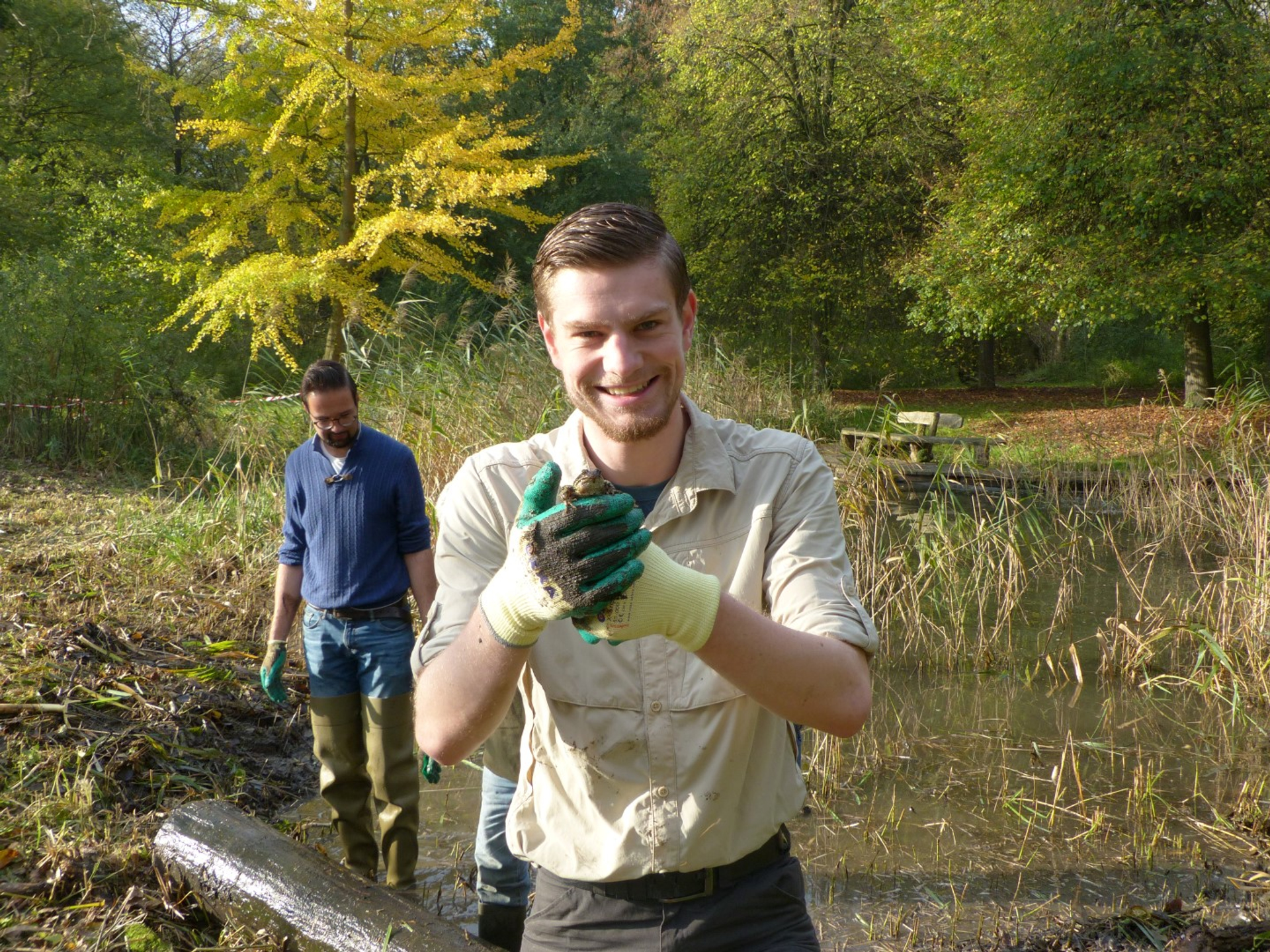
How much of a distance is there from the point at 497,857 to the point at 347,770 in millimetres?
1069

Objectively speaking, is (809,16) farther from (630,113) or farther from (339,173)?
(339,173)

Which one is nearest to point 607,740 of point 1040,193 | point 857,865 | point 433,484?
point 857,865

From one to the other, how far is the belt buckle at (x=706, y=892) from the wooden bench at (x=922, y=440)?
437 centimetres

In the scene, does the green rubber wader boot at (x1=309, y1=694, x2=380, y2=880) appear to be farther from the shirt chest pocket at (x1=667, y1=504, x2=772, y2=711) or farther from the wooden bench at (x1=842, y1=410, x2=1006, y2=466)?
the wooden bench at (x1=842, y1=410, x2=1006, y2=466)

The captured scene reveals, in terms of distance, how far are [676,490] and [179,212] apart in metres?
10.3

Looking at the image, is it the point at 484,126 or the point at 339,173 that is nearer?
the point at 484,126

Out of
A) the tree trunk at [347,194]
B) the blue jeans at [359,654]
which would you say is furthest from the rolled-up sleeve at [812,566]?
the tree trunk at [347,194]

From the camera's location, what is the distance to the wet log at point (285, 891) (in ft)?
8.97

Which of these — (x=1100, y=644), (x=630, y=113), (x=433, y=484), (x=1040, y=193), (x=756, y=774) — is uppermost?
(x=630, y=113)

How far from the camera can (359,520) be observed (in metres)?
3.98

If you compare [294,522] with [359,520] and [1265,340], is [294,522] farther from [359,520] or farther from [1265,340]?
[1265,340]

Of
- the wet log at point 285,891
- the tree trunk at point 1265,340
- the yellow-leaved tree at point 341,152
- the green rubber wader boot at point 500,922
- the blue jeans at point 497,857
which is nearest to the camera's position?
the wet log at point 285,891

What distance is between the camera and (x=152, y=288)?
13273 mm

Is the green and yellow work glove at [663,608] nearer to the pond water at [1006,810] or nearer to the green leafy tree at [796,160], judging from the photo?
the pond water at [1006,810]
